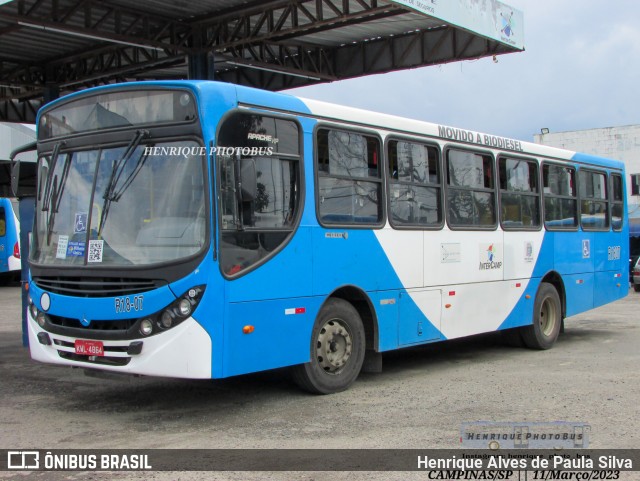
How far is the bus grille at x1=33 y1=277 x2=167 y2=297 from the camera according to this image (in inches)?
263

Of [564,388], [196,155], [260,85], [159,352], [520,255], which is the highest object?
[260,85]

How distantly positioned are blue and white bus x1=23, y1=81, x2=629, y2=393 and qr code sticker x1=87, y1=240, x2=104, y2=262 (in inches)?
1.3

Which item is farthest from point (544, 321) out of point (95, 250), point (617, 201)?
point (95, 250)

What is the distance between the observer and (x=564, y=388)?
846 cm

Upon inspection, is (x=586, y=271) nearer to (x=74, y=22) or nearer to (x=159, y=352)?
(x=159, y=352)

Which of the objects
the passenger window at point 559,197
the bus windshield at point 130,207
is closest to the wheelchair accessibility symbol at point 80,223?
the bus windshield at point 130,207

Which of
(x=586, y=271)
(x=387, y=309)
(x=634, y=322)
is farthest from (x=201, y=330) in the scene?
(x=634, y=322)

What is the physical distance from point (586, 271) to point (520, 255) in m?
2.39

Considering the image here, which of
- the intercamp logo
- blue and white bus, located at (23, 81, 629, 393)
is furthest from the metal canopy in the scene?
the intercamp logo

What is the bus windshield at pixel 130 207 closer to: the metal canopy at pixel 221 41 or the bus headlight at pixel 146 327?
the bus headlight at pixel 146 327

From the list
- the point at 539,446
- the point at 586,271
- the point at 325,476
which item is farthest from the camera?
the point at 586,271

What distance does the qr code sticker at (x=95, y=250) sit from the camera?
6.94 metres

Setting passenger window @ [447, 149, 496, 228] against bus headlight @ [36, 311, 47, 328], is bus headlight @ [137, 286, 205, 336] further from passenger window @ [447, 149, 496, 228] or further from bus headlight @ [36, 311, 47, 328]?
passenger window @ [447, 149, 496, 228]

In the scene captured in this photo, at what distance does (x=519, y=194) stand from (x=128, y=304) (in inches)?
258
